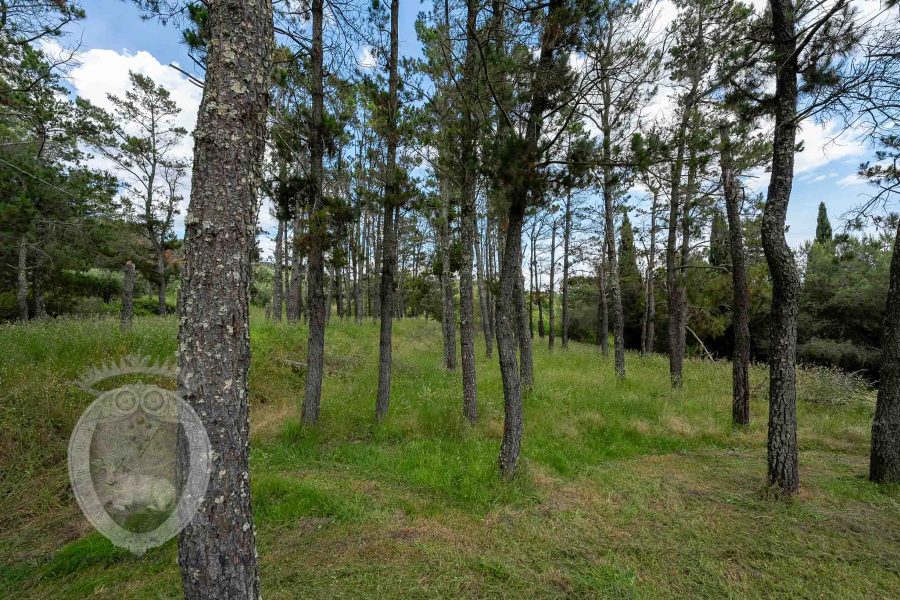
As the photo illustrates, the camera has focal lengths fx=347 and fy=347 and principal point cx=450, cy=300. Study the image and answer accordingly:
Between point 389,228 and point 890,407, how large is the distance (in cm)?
765

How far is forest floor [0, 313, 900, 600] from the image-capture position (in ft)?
9.34

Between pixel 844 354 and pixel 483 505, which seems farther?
pixel 844 354

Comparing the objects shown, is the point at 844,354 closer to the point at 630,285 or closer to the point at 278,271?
the point at 630,285

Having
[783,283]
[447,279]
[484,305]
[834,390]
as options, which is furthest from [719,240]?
[484,305]

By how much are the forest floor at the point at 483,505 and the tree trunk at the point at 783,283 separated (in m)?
0.48

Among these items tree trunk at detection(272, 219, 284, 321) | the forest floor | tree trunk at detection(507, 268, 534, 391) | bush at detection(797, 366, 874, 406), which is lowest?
the forest floor

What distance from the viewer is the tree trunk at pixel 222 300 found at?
1.89 metres

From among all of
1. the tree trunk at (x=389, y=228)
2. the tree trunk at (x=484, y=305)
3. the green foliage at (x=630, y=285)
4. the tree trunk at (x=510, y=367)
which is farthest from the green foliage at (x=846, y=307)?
the tree trunk at (x=389, y=228)

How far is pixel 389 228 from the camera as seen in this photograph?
634 cm

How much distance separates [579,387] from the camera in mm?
8875

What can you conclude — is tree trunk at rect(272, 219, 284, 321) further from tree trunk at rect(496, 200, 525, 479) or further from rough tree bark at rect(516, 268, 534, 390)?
tree trunk at rect(496, 200, 525, 479)

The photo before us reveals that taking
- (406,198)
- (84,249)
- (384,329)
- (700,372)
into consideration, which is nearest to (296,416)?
(384,329)

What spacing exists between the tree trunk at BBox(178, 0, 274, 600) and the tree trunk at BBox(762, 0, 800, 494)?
559 centimetres

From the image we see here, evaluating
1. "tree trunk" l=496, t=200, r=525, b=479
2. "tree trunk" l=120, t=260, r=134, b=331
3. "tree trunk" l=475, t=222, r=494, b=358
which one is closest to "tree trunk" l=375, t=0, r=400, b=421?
"tree trunk" l=496, t=200, r=525, b=479
